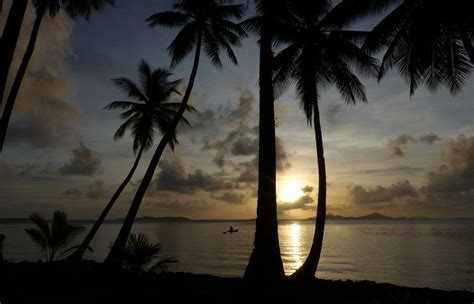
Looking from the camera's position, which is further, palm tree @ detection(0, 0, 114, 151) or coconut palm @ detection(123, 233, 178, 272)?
coconut palm @ detection(123, 233, 178, 272)

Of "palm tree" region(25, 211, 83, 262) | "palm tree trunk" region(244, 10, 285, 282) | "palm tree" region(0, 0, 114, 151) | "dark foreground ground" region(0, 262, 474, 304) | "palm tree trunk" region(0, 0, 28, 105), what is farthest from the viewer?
"palm tree" region(25, 211, 83, 262)

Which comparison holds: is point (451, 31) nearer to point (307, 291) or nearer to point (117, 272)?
point (307, 291)

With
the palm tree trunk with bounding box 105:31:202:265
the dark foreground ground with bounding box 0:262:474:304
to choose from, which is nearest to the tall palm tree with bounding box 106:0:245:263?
the palm tree trunk with bounding box 105:31:202:265

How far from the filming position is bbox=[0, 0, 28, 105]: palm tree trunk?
877 centimetres

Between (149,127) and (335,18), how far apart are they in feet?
41.8

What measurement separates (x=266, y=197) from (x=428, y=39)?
775 cm

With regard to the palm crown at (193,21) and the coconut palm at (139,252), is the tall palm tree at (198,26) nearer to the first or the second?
the palm crown at (193,21)

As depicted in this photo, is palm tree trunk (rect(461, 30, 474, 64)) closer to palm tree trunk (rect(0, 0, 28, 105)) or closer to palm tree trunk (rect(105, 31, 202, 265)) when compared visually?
palm tree trunk (rect(105, 31, 202, 265))

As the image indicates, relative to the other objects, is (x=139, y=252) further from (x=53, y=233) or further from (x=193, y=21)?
(x=193, y=21)

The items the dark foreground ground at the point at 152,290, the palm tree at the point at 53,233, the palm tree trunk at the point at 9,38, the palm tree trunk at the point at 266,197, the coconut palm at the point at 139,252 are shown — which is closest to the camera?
the dark foreground ground at the point at 152,290

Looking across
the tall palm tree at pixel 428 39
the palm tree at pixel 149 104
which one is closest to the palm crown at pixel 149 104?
the palm tree at pixel 149 104

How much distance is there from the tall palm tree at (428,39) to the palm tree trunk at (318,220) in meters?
3.25

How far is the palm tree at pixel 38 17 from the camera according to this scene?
456 inches

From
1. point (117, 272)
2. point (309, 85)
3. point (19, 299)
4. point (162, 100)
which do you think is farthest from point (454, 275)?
point (19, 299)
